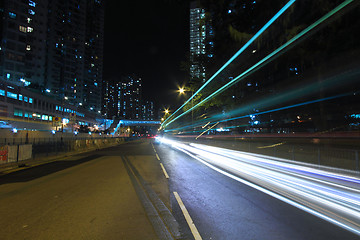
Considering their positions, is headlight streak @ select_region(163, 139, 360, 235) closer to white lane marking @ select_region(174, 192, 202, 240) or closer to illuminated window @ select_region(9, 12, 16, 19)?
white lane marking @ select_region(174, 192, 202, 240)

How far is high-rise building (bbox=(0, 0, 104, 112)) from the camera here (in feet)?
234

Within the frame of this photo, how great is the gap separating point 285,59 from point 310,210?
31.1 ft

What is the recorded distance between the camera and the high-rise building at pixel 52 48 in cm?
7138

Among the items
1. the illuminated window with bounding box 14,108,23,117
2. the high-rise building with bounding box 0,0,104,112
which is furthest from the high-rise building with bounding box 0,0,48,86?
the illuminated window with bounding box 14,108,23,117

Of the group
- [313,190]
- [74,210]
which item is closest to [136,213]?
[74,210]

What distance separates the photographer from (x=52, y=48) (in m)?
97.5

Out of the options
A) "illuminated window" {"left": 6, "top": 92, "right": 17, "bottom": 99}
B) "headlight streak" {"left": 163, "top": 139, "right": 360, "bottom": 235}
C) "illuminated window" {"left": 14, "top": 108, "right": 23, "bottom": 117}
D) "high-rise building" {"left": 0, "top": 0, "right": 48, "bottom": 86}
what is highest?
"high-rise building" {"left": 0, "top": 0, "right": 48, "bottom": 86}

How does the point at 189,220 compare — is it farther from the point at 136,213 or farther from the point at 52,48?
the point at 52,48

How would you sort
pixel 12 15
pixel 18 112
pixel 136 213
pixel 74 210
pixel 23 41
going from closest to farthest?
pixel 136 213, pixel 74 210, pixel 18 112, pixel 12 15, pixel 23 41

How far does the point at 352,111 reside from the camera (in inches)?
643

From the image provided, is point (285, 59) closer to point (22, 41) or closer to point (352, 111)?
point (352, 111)

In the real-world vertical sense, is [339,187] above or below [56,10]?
below

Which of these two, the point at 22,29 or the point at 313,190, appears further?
the point at 22,29

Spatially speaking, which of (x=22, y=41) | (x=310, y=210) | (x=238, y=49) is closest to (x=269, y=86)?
(x=238, y=49)
